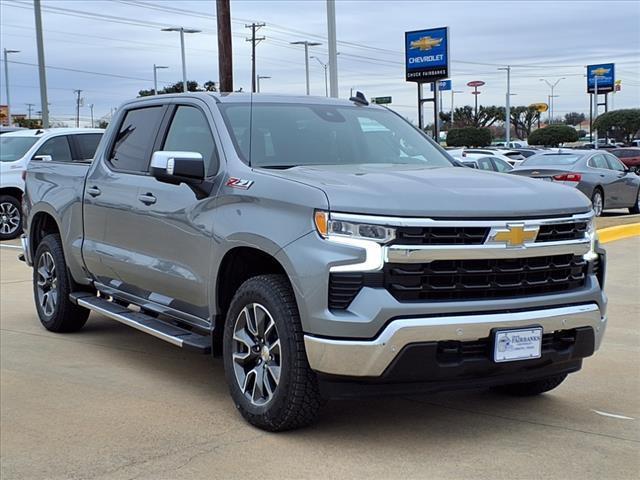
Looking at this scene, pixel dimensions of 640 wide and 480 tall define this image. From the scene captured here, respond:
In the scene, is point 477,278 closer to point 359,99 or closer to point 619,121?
point 359,99

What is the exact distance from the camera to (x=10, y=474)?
166 inches

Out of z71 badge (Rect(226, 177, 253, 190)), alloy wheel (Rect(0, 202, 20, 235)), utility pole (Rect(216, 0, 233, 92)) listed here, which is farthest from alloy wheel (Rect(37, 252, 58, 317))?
utility pole (Rect(216, 0, 233, 92))

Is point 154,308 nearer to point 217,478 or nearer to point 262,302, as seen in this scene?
point 262,302

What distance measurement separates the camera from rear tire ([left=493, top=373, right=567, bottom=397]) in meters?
5.30

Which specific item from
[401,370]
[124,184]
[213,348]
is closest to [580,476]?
[401,370]

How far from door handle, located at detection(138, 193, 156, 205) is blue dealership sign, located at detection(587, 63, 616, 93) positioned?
80.0 meters

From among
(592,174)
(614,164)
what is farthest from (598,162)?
(592,174)

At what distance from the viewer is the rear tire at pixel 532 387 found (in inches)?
209

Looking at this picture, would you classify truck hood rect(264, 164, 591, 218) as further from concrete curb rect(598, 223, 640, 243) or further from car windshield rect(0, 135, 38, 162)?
car windshield rect(0, 135, 38, 162)

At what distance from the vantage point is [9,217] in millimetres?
15289

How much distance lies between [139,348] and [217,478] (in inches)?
119

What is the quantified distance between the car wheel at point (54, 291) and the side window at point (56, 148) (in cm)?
738

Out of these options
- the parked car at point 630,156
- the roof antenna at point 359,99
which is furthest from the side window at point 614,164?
the parked car at point 630,156

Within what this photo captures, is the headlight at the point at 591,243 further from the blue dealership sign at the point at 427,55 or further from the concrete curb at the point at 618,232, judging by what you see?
the blue dealership sign at the point at 427,55
